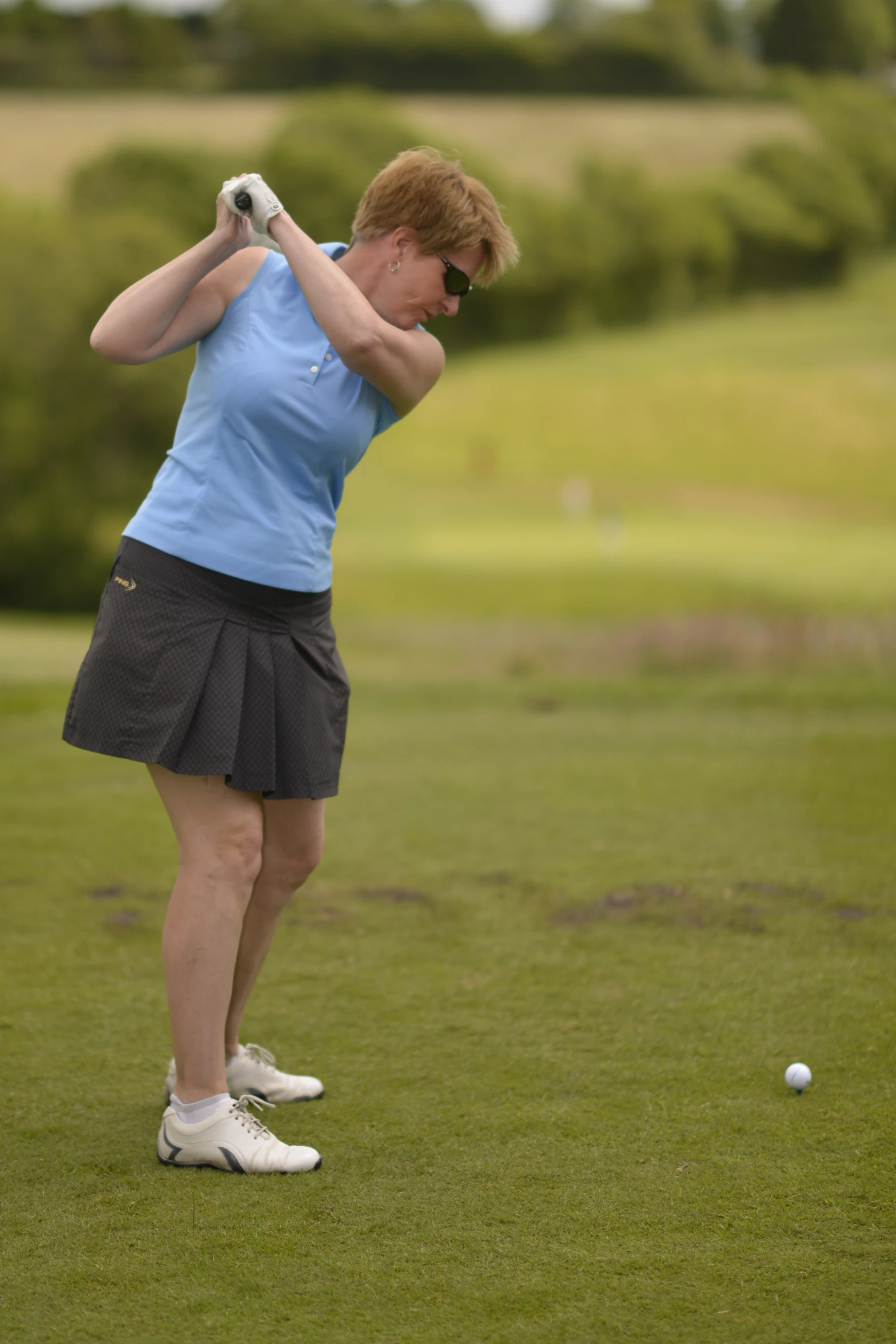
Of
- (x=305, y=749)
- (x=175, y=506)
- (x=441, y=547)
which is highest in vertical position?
(x=175, y=506)

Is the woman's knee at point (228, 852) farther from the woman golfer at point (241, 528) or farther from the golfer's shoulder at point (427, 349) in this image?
the golfer's shoulder at point (427, 349)

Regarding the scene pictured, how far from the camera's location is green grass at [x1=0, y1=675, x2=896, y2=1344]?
2348 mm

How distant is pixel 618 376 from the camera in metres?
47.1

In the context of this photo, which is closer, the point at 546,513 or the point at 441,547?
the point at 441,547

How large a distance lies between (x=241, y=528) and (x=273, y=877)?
2.64 ft

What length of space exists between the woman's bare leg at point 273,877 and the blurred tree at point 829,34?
97.9 ft

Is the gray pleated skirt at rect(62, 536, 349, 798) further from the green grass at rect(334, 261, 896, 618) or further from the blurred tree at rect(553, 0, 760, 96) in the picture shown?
the blurred tree at rect(553, 0, 760, 96)

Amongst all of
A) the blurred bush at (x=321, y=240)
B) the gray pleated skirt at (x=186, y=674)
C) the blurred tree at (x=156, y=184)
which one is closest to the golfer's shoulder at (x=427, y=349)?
the gray pleated skirt at (x=186, y=674)

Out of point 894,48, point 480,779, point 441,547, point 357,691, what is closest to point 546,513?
point 441,547

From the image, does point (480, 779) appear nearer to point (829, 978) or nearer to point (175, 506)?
point (829, 978)

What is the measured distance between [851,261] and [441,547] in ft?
122

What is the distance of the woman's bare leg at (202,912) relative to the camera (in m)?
2.88

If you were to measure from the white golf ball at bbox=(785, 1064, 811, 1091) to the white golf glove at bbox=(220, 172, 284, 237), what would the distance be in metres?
2.00

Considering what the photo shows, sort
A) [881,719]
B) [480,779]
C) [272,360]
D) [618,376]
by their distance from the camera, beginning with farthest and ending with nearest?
[618,376] → [881,719] → [480,779] → [272,360]
